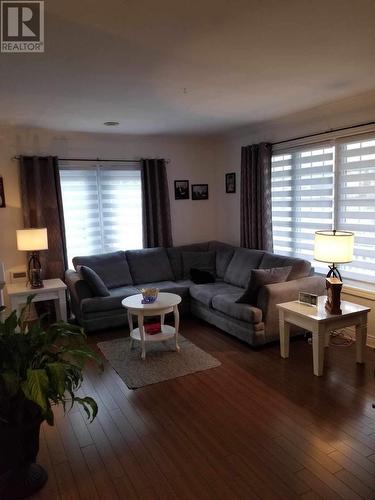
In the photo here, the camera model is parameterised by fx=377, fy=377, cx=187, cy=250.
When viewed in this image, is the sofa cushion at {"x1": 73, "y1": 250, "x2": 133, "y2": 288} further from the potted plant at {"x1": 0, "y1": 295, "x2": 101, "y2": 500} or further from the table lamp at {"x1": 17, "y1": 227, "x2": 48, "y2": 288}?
the potted plant at {"x1": 0, "y1": 295, "x2": 101, "y2": 500}

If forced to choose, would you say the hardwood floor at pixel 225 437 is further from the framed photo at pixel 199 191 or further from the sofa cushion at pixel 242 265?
the framed photo at pixel 199 191

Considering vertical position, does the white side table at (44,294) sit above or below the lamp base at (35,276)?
below

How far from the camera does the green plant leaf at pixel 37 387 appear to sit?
67.9 inches

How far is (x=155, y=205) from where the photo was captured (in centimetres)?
556

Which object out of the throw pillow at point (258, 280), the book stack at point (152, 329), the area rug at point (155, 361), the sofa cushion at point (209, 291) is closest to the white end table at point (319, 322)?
the throw pillow at point (258, 280)

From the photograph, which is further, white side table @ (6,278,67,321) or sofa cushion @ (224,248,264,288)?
sofa cushion @ (224,248,264,288)

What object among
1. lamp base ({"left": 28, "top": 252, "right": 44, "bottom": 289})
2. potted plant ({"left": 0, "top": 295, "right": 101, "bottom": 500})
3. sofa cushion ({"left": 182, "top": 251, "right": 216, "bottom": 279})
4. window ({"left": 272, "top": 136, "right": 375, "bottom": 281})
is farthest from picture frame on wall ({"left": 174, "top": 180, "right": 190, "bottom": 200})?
potted plant ({"left": 0, "top": 295, "right": 101, "bottom": 500})

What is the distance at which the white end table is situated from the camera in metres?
3.21

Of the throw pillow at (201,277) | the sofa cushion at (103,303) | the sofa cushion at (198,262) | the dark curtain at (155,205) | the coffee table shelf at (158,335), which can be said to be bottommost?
the coffee table shelf at (158,335)

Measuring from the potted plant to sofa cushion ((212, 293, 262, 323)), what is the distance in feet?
6.63

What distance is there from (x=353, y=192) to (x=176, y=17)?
8.98 ft

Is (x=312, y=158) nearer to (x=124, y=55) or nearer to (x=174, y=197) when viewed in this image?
(x=174, y=197)

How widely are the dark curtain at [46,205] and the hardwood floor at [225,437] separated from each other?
1958 millimetres

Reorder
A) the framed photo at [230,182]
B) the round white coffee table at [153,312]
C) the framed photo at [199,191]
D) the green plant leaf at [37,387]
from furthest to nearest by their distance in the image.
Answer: the framed photo at [199,191]
the framed photo at [230,182]
the round white coffee table at [153,312]
the green plant leaf at [37,387]
